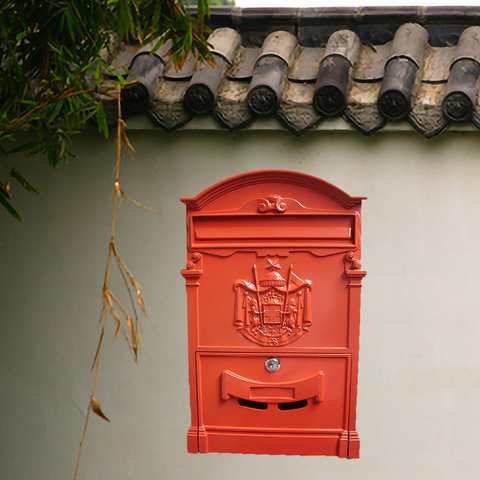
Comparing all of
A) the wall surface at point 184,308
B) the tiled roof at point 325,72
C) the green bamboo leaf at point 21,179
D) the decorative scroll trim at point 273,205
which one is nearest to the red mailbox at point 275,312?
the decorative scroll trim at point 273,205

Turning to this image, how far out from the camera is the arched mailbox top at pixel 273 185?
223 cm

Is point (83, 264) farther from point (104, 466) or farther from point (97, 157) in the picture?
point (104, 466)

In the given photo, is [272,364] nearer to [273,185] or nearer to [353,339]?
[353,339]

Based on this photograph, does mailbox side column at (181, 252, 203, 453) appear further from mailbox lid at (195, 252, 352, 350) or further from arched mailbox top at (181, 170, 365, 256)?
arched mailbox top at (181, 170, 365, 256)

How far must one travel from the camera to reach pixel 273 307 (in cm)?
231

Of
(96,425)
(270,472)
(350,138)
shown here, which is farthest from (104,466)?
(350,138)

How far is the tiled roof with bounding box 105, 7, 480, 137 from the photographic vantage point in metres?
2.22

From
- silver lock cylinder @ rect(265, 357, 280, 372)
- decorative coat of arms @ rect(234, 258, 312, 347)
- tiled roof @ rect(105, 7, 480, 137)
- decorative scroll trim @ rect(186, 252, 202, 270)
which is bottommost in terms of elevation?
silver lock cylinder @ rect(265, 357, 280, 372)

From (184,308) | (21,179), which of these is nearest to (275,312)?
(184,308)

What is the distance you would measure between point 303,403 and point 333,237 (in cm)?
78

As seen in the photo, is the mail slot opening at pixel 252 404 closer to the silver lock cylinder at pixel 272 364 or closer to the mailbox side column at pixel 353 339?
the silver lock cylinder at pixel 272 364

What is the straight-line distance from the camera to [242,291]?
2.31 metres

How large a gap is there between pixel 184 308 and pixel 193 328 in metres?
0.15

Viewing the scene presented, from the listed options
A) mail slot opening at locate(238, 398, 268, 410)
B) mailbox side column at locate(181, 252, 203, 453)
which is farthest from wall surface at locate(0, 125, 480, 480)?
mail slot opening at locate(238, 398, 268, 410)
